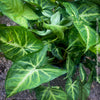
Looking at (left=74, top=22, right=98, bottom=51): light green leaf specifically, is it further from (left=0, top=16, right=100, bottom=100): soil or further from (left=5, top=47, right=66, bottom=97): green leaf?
Answer: (left=0, top=16, right=100, bottom=100): soil

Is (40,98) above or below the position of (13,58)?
below

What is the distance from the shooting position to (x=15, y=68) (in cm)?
65

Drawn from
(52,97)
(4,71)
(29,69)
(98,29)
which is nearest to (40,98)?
(52,97)

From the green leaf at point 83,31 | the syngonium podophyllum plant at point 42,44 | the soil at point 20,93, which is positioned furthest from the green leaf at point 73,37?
the soil at point 20,93

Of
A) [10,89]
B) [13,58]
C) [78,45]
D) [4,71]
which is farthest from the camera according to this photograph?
[4,71]

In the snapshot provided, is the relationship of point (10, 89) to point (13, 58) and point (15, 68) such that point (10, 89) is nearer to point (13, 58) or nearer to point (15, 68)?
point (15, 68)

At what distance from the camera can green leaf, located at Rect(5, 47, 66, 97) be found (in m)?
0.60

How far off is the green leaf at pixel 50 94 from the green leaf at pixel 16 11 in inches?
16.0

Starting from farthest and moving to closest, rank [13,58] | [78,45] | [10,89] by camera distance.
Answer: [78,45] → [13,58] → [10,89]

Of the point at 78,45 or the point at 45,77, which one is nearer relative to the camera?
the point at 45,77

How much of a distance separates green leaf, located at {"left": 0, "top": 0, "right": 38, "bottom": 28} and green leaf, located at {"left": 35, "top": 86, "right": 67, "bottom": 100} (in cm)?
41

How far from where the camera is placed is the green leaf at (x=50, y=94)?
2.74 ft

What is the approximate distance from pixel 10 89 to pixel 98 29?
22.7 inches

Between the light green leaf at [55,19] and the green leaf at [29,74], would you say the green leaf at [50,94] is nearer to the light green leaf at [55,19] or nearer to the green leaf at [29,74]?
the green leaf at [29,74]
